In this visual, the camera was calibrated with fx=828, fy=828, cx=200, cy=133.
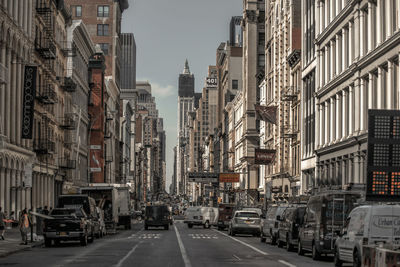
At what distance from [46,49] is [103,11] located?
66652 millimetres

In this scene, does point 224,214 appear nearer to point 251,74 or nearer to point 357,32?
point 357,32

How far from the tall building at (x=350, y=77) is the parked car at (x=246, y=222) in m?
6.22

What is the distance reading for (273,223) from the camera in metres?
40.8

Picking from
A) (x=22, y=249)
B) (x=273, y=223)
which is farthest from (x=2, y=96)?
(x=273, y=223)

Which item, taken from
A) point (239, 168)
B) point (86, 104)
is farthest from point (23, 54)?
point (239, 168)

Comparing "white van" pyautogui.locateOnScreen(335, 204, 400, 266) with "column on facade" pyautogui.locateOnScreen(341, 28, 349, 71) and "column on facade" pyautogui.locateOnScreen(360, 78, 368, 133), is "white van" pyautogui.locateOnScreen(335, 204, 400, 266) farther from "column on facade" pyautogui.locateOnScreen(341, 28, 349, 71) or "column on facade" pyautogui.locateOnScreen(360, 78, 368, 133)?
"column on facade" pyautogui.locateOnScreen(341, 28, 349, 71)

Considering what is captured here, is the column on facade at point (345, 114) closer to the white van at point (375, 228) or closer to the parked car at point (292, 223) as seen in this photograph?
the parked car at point (292, 223)

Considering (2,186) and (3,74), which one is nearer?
(3,74)

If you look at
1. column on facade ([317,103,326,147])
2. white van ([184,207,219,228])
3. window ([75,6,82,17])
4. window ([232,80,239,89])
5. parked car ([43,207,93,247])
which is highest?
window ([75,6,82,17])

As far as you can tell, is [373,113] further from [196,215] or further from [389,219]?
[196,215]

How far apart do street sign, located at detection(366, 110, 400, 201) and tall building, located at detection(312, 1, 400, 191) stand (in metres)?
14.4

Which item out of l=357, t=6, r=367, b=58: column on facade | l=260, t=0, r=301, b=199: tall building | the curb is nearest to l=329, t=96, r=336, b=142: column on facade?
l=357, t=6, r=367, b=58: column on facade

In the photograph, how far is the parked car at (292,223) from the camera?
34375 mm

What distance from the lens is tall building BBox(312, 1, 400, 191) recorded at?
45.6 metres
